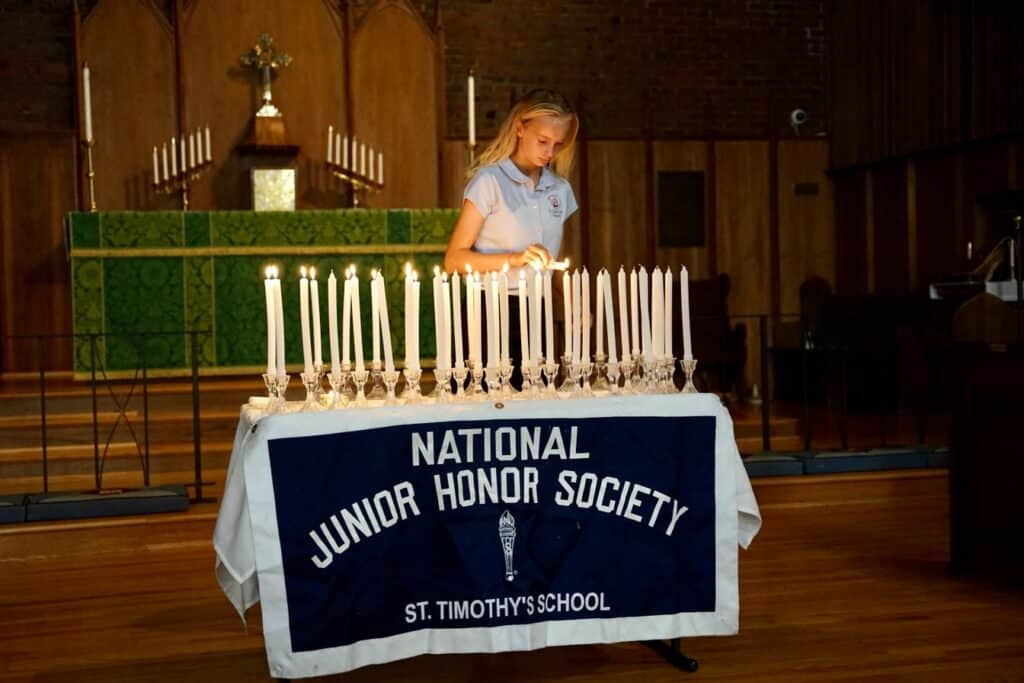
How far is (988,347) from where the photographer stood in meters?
4.32

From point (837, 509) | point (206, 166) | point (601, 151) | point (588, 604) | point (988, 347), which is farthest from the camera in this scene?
point (601, 151)

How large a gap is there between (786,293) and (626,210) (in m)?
1.57

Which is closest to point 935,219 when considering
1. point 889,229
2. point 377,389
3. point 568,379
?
point 889,229

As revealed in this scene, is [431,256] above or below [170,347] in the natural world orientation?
above

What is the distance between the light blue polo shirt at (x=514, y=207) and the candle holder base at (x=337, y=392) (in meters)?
0.74

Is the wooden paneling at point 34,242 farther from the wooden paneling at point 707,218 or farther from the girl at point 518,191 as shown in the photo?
the girl at point 518,191

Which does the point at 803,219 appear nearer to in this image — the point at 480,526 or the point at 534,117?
the point at 534,117

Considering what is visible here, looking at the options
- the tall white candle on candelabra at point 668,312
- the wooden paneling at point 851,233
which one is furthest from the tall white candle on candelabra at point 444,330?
the wooden paneling at point 851,233

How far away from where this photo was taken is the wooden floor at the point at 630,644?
3.38 meters

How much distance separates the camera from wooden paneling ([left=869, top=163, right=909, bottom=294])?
966 centimetres

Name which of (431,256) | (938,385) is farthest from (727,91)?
(431,256)

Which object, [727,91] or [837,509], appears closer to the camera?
[837,509]

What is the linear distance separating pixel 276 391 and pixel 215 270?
4628 mm

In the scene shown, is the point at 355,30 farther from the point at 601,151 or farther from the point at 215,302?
the point at 215,302
